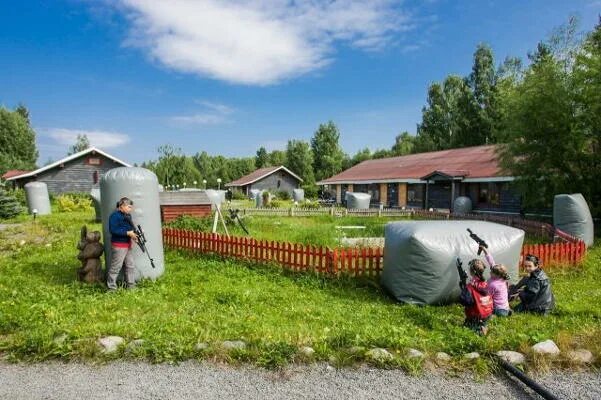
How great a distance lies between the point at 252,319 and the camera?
5.68 m

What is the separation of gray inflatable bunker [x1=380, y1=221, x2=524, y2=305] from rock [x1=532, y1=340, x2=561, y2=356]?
2.01 meters

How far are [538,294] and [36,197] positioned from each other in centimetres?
2697

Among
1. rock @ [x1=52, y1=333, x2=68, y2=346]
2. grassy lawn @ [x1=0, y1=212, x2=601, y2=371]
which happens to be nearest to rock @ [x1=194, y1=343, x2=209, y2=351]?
grassy lawn @ [x1=0, y1=212, x2=601, y2=371]

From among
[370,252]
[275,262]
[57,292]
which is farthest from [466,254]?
[57,292]

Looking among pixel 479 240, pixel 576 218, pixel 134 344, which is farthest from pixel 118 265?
pixel 576 218

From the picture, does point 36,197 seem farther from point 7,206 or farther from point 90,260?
point 90,260

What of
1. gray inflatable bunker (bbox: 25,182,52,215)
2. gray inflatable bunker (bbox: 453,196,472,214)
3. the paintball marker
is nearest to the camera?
the paintball marker

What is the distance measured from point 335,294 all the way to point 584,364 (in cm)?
412

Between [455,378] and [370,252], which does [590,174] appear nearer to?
[370,252]

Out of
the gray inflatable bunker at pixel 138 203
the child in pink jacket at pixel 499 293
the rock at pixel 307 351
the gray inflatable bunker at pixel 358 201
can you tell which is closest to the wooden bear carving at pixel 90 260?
the gray inflatable bunker at pixel 138 203

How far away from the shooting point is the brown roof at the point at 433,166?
985 inches

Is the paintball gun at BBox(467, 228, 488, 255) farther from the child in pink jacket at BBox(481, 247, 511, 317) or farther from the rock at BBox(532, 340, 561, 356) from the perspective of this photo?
the rock at BBox(532, 340, 561, 356)

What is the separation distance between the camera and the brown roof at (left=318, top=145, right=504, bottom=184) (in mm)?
25016

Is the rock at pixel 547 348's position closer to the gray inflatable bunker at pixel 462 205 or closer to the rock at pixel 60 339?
the rock at pixel 60 339
